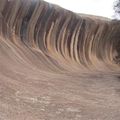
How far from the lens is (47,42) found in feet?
64.1

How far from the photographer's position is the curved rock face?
29.1 feet

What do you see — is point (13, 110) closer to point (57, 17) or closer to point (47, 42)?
point (47, 42)

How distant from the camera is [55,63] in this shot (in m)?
16.5

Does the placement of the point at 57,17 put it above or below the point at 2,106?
above

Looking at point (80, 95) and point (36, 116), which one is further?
point (80, 95)

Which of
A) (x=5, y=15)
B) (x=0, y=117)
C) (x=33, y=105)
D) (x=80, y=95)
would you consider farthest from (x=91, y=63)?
(x=0, y=117)

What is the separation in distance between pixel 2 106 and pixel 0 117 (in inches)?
29.6

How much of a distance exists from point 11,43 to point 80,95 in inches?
199

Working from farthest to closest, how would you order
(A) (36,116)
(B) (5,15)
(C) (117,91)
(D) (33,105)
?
(B) (5,15) < (C) (117,91) < (D) (33,105) < (A) (36,116)

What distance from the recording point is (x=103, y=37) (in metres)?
26.0

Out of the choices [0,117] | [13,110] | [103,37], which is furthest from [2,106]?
[103,37]

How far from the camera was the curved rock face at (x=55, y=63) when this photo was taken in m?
8.88

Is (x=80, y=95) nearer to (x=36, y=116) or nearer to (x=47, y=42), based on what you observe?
(x=36, y=116)

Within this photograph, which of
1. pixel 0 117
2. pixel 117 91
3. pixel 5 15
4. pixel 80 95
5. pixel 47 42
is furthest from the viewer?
pixel 47 42
